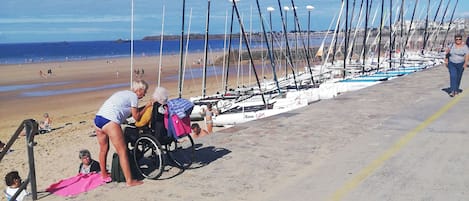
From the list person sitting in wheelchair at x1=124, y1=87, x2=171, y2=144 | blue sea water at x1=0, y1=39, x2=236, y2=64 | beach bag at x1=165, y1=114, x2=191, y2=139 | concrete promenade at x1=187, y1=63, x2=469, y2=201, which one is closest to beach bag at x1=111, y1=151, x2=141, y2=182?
person sitting in wheelchair at x1=124, y1=87, x2=171, y2=144

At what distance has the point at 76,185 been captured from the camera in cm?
639

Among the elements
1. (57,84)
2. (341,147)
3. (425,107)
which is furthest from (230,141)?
(57,84)

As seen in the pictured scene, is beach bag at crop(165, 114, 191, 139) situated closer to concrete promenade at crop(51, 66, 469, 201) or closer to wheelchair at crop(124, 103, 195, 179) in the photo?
wheelchair at crop(124, 103, 195, 179)

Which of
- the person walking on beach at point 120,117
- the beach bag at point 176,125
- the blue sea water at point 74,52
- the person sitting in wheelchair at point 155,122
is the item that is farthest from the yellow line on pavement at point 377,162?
the blue sea water at point 74,52

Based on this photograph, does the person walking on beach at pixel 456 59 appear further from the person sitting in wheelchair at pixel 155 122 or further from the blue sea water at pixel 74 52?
the blue sea water at pixel 74 52

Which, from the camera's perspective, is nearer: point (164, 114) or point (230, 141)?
point (164, 114)

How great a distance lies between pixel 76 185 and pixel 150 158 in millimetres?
1083

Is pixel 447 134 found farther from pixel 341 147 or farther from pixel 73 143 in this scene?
pixel 73 143

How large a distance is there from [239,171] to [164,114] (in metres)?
1.16

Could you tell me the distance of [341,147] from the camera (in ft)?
26.2

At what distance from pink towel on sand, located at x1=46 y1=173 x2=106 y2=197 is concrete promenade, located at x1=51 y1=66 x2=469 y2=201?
0.21 m

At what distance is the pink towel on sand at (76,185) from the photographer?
621cm

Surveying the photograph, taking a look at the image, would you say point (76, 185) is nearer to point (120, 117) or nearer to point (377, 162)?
point (120, 117)

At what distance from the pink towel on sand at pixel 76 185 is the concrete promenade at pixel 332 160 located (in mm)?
213
